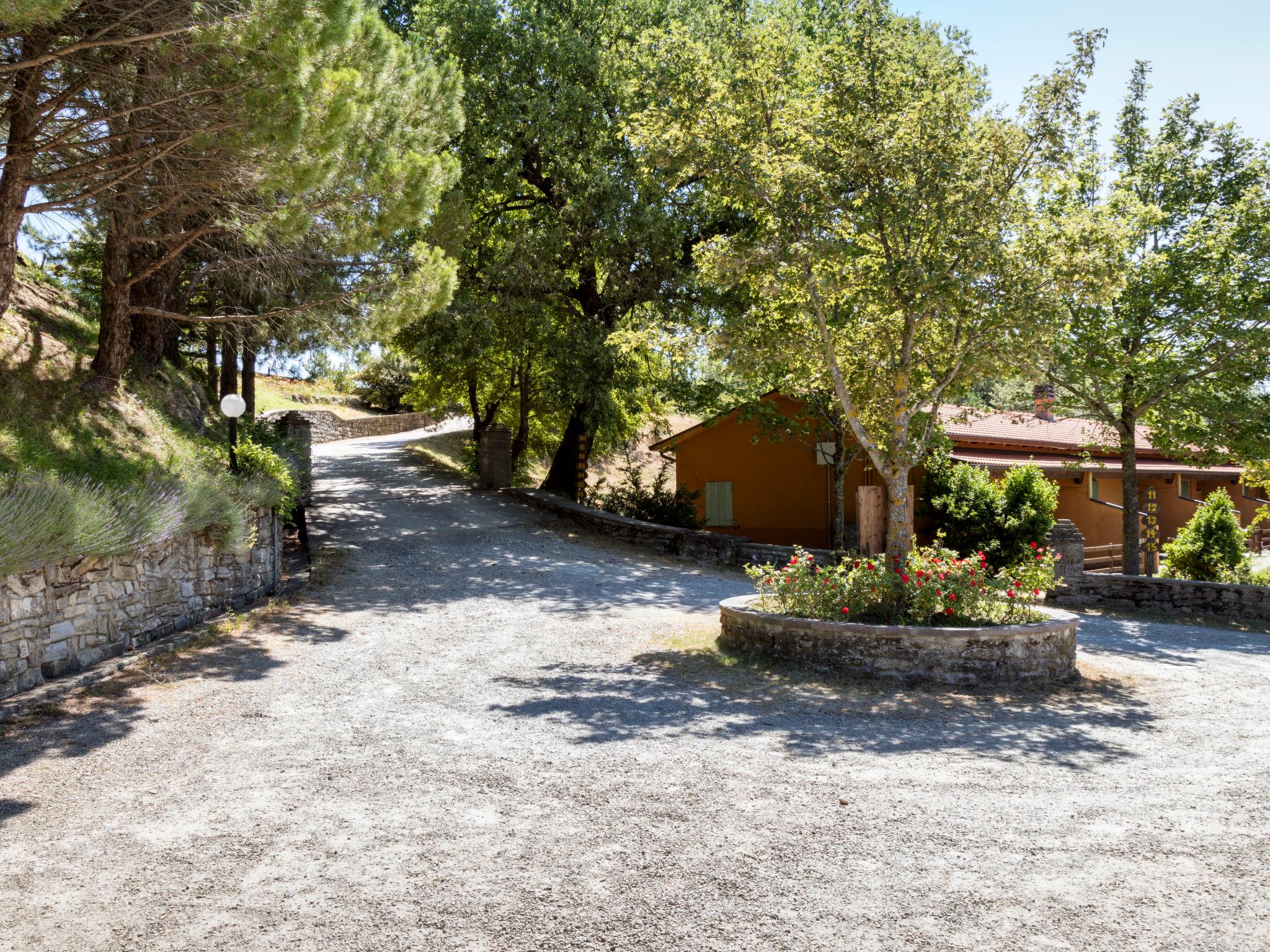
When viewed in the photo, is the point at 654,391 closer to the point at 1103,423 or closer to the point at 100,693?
the point at 1103,423

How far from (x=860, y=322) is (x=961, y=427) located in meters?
14.1

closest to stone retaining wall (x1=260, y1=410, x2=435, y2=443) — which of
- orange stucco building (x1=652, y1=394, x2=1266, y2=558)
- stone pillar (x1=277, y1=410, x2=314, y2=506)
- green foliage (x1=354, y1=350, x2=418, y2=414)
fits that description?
green foliage (x1=354, y1=350, x2=418, y2=414)

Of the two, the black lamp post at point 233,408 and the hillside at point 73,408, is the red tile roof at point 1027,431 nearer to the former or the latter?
the black lamp post at point 233,408

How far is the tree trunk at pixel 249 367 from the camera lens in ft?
49.4

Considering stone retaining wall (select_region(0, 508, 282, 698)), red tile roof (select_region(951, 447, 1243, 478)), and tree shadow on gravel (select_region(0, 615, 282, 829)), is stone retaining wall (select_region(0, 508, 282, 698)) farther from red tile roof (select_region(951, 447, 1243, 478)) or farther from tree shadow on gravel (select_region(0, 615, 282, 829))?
red tile roof (select_region(951, 447, 1243, 478))

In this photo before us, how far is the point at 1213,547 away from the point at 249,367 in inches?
802

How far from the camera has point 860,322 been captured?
11.1 m

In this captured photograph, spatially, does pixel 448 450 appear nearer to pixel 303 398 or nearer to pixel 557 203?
pixel 303 398

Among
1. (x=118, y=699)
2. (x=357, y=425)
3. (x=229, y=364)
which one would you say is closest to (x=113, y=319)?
(x=229, y=364)

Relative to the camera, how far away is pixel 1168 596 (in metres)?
16.0

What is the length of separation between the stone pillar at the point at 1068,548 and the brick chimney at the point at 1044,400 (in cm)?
220

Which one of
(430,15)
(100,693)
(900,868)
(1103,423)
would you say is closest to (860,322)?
(900,868)

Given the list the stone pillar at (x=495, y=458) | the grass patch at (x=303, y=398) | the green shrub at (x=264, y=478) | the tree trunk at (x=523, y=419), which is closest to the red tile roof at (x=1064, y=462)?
the stone pillar at (x=495, y=458)

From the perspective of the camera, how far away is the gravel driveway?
3.80 meters
